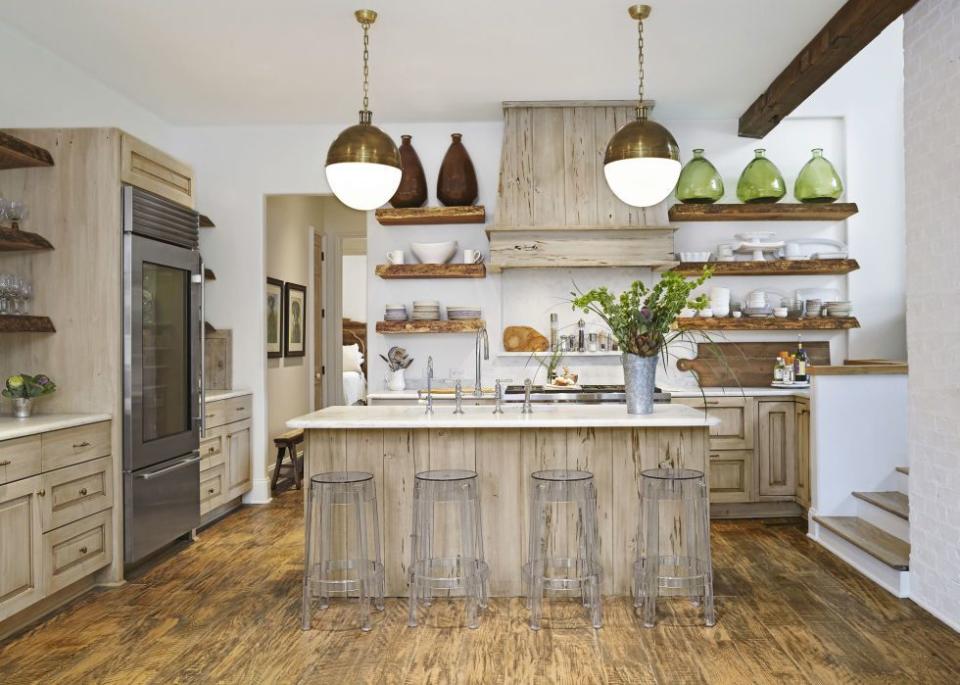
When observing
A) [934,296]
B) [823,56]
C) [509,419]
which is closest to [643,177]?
[509,419]

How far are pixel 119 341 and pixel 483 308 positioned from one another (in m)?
2.66

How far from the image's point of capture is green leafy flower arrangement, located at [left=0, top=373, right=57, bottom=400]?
3.68 m

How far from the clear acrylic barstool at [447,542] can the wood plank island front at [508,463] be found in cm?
10

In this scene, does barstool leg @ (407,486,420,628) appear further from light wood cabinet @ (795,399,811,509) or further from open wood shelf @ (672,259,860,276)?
open wood shelf @ (672,259,860,276)

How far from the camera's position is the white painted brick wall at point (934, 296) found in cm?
326

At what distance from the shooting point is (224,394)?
545cm

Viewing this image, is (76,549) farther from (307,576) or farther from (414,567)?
(414,567)

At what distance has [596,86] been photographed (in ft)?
17.0

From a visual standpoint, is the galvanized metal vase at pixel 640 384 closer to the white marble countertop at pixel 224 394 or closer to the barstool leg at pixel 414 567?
the barstool leg at pixel 414 567

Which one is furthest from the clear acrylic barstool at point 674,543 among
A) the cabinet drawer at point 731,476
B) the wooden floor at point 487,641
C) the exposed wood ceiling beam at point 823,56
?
the exposed wood ceiling beam at point 823,56

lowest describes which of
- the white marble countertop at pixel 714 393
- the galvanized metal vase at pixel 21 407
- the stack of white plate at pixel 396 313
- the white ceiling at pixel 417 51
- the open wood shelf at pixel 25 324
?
the white marble countertop at pixel 714 393

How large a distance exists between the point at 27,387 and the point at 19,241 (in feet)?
2.20

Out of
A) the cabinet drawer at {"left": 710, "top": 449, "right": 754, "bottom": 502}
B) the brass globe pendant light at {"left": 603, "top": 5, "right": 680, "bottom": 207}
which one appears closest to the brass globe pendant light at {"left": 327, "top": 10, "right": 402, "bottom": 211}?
the brass globe pendant light at {"left": 603, "top": 5, "right": 680, "bottom": 207}

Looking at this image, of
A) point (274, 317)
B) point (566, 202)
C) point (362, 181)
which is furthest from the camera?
point (274, 317)
